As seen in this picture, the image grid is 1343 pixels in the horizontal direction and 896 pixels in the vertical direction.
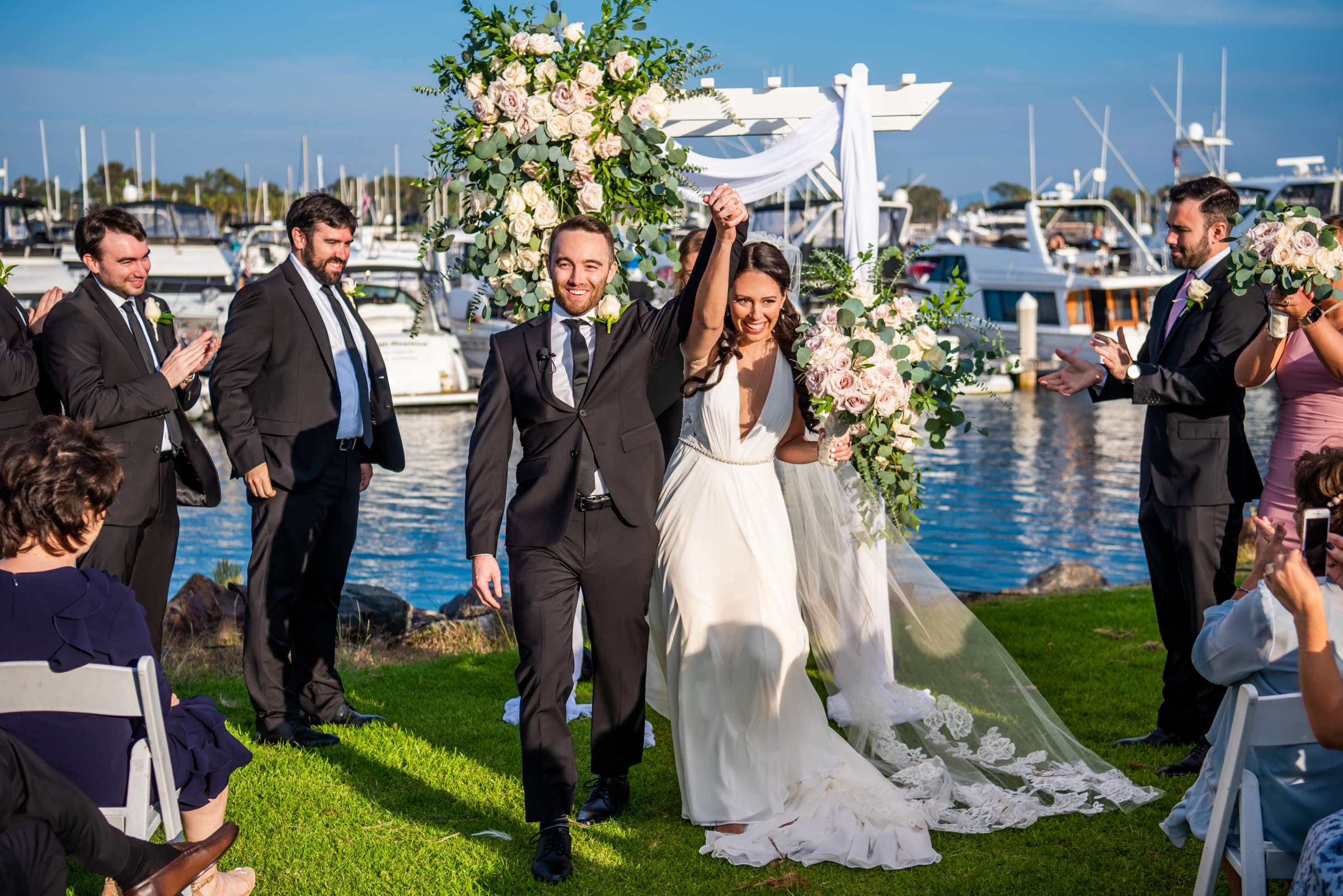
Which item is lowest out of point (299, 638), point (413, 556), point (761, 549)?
point (413, 556)

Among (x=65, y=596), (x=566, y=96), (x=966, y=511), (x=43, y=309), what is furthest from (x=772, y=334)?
(x=966, y=511)

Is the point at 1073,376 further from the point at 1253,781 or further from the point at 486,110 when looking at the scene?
the point at 486,110

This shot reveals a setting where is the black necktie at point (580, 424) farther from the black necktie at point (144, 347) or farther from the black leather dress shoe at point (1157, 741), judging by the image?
the black leather dress shoe at point (1157, 741)

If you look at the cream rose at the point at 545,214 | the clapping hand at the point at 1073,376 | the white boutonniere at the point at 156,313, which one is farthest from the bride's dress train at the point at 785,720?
the white boutonniere at the point at 156,313

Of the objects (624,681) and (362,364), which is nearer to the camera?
(624,681)

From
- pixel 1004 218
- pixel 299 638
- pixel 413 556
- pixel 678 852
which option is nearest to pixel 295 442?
pixel 299 638

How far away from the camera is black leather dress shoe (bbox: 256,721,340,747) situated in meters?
5.30

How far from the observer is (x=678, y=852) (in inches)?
166

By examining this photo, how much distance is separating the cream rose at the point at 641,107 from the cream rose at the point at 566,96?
26 cm

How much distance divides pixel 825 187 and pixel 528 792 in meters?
4.91

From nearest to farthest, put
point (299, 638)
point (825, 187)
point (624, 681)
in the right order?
point (624, 681) → point (299, 638) → point (825, 187)

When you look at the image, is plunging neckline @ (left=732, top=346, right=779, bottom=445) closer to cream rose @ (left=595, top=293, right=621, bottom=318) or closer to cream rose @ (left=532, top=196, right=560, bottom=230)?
cream rose @ (left=595, top=293, right=621, bottom=318)

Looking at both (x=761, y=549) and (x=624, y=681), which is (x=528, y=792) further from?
(x=761, y=549)

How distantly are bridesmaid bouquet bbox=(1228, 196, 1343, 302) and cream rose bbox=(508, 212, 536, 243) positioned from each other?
9.42 ft
